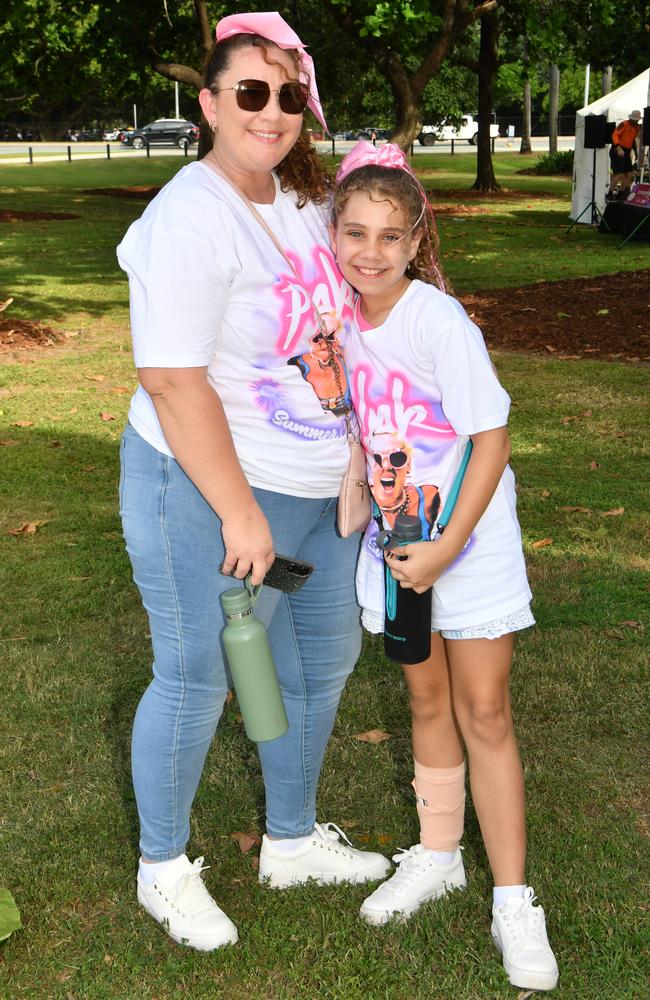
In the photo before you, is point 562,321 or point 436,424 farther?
point 562,321

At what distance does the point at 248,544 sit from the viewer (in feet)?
7.93

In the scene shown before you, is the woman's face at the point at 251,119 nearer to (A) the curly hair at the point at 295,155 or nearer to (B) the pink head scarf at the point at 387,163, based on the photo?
(A) the curly hair at the point at 295,155

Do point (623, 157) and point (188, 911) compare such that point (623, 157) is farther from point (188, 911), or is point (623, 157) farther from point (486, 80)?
point (188, 911)

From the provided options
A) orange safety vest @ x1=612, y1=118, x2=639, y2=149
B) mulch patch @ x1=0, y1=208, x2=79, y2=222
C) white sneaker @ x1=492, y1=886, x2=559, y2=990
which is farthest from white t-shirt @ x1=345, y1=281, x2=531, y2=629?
mulch patch @ x1=0, y1=208, x2=79, y2=222

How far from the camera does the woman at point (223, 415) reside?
2266 millimetres

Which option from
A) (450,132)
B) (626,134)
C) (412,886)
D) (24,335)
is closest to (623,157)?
(626,134)

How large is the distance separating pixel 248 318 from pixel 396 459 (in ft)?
1.58

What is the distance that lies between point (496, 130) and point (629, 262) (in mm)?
54598

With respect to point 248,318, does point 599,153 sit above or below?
below

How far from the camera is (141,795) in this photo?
2.79 meters

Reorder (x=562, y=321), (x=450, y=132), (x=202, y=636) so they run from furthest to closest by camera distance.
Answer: (x=450, y=132) < (x=562, y=321) < (x=202, y=636)

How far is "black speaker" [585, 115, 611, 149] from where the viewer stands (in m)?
21.3

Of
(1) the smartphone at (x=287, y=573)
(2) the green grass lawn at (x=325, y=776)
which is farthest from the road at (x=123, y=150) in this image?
(1) the smartphone at (x=287, y=573)

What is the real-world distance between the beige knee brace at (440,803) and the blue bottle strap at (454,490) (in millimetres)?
744
